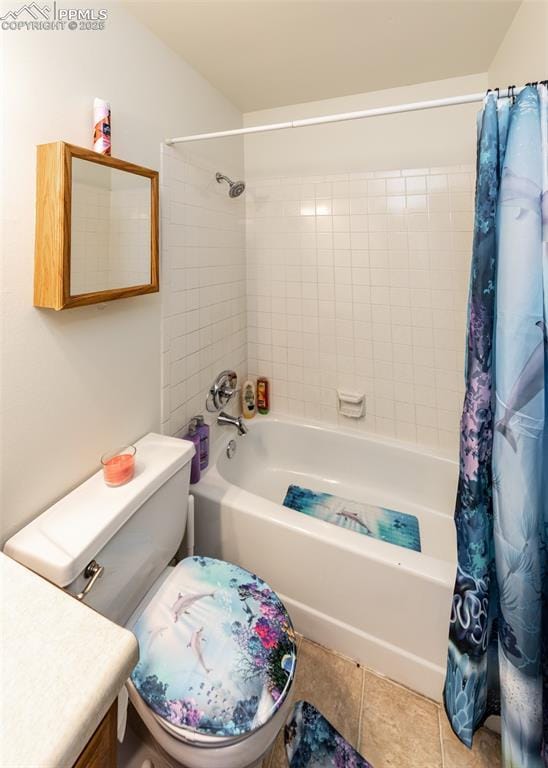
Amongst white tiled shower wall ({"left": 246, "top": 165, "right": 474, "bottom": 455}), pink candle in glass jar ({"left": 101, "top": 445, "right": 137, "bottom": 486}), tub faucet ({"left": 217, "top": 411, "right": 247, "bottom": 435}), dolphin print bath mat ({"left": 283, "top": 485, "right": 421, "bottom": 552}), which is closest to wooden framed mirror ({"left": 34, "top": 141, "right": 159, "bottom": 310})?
pink candle in glass jar ({"left": 101, "top": 445, "right": 137, "bottom": 486})

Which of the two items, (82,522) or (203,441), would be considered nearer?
(82,522)

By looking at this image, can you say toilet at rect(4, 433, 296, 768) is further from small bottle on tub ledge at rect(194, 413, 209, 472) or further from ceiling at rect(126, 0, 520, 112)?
ceiling at rect(126, 0, 520, 112)

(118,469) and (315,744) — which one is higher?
(118,469)

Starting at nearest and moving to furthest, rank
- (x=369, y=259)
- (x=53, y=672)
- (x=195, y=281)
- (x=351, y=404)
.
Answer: (x=53, y=672) < (x=195, y=281) < (x=369, y=259) < (x=351, y=404)

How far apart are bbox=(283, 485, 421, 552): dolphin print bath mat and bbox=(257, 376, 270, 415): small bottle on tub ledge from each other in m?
0.54

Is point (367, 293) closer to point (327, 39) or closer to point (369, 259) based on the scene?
point (369, 259)

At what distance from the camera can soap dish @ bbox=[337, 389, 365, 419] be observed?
201 centimetres

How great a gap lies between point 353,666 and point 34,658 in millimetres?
1235

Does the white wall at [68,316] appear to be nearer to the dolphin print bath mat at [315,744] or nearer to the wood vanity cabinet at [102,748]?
the wood vanity cabinet at [102,748]

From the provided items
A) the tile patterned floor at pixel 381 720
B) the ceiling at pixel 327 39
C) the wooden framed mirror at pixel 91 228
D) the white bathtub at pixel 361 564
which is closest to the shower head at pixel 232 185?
the ceiling at pixel 327 39

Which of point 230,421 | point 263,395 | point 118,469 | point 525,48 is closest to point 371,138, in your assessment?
point 525,48

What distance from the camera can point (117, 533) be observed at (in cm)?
92

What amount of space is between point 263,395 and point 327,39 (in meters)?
1.71

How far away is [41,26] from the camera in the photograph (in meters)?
0.88
